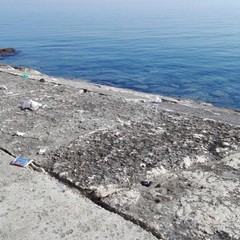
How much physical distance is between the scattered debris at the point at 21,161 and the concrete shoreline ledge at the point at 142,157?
0.28 feet

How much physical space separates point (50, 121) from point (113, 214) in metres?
2.44

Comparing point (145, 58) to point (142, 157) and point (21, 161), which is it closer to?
point (142, 157)

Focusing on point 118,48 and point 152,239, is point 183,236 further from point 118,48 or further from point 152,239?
point 118,48

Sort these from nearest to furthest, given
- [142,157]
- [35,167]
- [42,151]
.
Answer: [35,167] → [142,157] → [42,151]

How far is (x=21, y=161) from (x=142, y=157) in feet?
4.19

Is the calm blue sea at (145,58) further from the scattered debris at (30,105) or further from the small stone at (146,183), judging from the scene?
the small stone at (146,183)

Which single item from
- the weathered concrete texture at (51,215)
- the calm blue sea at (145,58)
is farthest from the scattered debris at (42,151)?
the calm blue sea at (145,58)

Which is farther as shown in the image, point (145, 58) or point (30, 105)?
point (145, 58)

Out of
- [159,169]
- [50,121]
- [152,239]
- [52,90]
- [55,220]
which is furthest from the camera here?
[52,90]

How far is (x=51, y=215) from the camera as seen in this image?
9.76ft

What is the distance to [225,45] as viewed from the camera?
25031 mm

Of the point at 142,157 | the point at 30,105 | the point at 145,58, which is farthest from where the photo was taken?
the point at 145,58

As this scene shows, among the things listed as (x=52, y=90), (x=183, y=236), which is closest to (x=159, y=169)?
(x=183, y=236)

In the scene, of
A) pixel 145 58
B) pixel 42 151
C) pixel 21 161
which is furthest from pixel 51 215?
pixel 145 58
